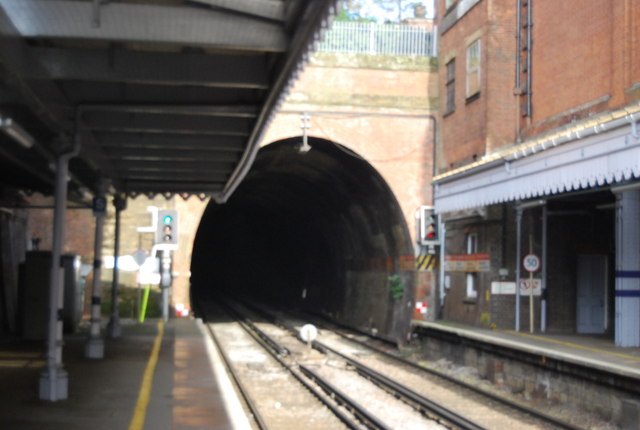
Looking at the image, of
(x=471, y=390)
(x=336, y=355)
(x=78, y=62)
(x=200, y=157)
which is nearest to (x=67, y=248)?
(x=336, y=355)

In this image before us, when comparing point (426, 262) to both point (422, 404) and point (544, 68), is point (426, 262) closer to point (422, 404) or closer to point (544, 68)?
point (544, 68)

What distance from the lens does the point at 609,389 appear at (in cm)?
1326

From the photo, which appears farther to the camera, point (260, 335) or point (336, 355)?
point (260, 335)

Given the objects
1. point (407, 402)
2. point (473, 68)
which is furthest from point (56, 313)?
point (473, 68)

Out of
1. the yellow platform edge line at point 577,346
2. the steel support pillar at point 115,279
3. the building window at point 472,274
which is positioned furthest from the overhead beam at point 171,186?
the yellow platform edge line at point 577,346

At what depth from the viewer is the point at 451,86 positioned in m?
25.4

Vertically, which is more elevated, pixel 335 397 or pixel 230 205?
pixel 230 205

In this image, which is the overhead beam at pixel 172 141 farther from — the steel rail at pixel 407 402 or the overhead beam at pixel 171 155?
the steel rail at pixel 407 402

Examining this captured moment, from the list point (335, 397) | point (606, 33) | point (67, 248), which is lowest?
point (335, 397)

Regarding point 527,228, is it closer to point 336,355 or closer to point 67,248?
point 336,355

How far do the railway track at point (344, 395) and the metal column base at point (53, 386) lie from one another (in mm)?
2754

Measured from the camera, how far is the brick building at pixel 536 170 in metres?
16.9

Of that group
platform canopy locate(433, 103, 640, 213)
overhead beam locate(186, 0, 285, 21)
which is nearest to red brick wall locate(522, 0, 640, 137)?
platform canopy locate(433, 103, 640, 213)

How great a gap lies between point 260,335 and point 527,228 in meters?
9.35
